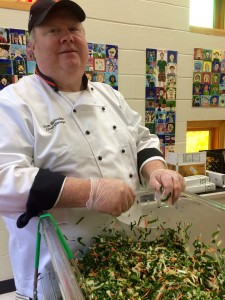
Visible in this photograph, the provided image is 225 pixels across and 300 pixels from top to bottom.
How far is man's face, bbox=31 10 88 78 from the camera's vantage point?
1063 mm

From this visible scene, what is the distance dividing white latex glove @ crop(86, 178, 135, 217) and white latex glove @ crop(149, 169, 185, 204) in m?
0.19

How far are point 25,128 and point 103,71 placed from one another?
1188 mm

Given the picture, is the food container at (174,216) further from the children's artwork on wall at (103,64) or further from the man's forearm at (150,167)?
the children's artwork on wall at (103,64)

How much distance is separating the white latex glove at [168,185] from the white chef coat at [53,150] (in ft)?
0.52

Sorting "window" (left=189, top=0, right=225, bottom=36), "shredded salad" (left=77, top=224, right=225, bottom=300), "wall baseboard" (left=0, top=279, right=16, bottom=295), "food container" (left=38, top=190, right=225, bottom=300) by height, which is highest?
"window" (left=189, top=0, right=225, bottom=36)

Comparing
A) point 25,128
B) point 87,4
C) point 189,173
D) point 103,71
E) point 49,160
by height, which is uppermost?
point 87,4

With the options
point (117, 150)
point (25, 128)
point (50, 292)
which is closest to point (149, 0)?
point (117, 150)

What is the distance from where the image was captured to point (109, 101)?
1.32m

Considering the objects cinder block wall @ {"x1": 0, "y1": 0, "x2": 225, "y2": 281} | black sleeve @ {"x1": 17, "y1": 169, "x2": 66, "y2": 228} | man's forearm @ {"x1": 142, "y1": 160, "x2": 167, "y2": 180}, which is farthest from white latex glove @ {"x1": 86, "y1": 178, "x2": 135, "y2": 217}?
cinder block wall @ {"x1": 0, "y1": 0, "x2": 225, "y2": 281}

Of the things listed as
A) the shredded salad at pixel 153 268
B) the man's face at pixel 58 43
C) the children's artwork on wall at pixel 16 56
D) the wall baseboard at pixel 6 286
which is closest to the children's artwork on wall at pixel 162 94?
the children's artwork on wall at pixel 16 56

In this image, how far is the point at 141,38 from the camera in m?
2.12

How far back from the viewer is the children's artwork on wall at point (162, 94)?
2207mm

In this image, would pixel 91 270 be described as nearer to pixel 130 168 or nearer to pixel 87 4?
pixel 130 168

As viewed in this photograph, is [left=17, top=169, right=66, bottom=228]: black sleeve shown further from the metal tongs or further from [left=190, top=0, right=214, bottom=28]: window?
[left=190, top=0, right=214, bottom=28]: window
